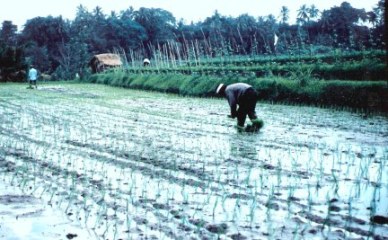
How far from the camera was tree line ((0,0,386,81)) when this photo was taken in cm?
3409

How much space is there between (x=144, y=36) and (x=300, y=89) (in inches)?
1662

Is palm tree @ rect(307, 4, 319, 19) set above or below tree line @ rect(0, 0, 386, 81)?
above

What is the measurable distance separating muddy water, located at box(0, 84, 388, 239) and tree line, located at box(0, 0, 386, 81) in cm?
2152

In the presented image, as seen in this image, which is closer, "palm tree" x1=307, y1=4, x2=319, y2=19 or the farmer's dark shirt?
the farmer's dark shirt

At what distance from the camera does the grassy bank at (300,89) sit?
488 inches

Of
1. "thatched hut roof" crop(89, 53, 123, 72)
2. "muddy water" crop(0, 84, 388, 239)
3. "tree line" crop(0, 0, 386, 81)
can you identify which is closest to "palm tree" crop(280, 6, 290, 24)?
"tree line" crop(0, 0, 386, 81)

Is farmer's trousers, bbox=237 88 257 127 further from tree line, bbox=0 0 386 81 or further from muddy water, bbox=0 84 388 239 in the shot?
tree line, bbox=0 0 386 81

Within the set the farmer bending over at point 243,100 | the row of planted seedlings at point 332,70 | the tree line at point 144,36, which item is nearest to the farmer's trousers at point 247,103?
the farmer bending over at point 243,100

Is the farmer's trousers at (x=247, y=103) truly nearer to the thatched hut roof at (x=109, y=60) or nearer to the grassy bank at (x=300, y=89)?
the grassy bank at (x=300, y=89)

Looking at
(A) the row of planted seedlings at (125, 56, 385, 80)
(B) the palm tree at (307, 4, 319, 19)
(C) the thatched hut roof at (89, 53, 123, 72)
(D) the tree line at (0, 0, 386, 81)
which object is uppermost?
(B) the palm tree at (307, 4, 319, 19)

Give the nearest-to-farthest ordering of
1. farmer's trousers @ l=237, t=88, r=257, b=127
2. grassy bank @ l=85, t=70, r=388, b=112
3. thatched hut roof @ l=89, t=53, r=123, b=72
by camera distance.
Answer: farmer's trousers @ l=237, t=88, r=257, b=127, grassy bank @ l=85, t=70, r=388, b=112, thatched hut roof @ l=89, t=53, r=123, b=72

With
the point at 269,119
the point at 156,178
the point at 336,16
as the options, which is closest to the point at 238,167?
the point at 156,178

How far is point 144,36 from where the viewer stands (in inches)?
2159

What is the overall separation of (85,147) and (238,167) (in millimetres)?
2768
